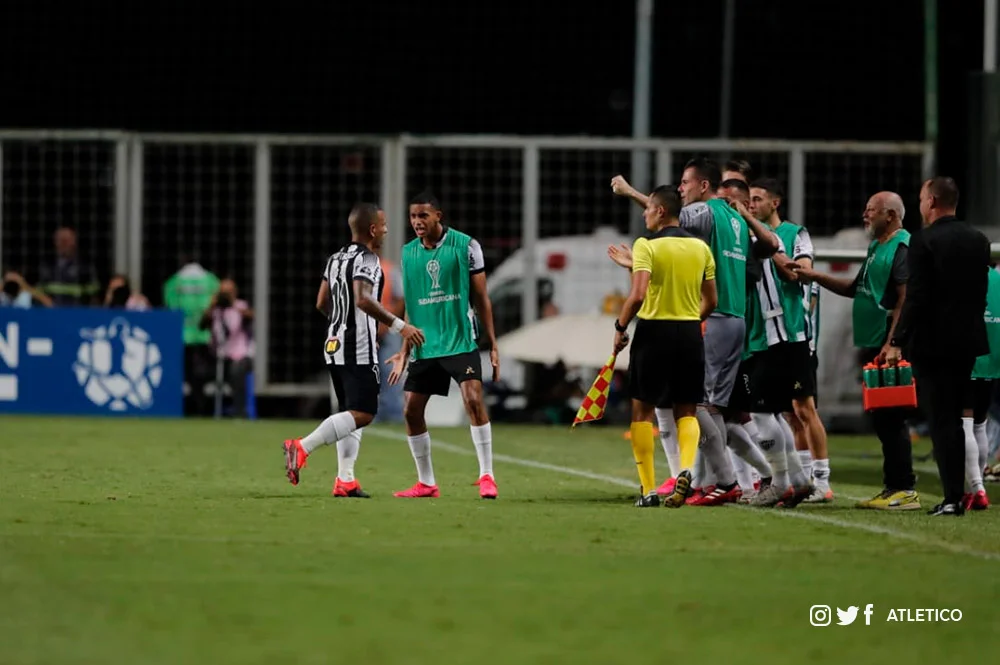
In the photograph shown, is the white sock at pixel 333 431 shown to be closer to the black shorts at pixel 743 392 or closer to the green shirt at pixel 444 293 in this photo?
the green shirt at pixel 444 293

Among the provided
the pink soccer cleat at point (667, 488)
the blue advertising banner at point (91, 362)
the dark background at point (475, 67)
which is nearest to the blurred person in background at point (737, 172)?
the pink soccer cleat at point (667, 488)

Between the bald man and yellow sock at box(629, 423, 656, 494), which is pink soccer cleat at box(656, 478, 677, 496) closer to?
yellow sock at box(629, 423, 656, 494)

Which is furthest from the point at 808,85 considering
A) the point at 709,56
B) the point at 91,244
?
the point at 91,244

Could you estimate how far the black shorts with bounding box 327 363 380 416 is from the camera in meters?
12.3

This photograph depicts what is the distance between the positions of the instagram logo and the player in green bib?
4.27 meters

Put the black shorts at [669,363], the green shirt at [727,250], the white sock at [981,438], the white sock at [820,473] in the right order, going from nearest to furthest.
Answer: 1. the black shorts at [669,363]
2. the green shirt at [727,250]
3. the white sock at [820,473]
4. the white sock at [981,438]

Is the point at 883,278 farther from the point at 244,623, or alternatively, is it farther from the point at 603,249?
the point at 603,249

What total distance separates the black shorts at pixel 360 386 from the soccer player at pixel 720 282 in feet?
6.28

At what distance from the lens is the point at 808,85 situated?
3347cm

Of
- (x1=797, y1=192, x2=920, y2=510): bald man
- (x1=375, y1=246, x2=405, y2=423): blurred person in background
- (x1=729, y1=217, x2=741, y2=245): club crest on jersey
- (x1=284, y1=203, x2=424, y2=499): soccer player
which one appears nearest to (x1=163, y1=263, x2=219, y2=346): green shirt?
(x1=375, y1=246, x2=405, y2=423): blurred person in background

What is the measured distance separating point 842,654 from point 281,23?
25.6 meters

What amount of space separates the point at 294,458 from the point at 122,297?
12.6 metres

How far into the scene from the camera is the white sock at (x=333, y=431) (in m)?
12.2

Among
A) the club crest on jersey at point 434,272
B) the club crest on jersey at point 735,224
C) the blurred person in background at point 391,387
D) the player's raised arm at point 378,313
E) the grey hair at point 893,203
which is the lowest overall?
the blurred person in background at point 391,387
